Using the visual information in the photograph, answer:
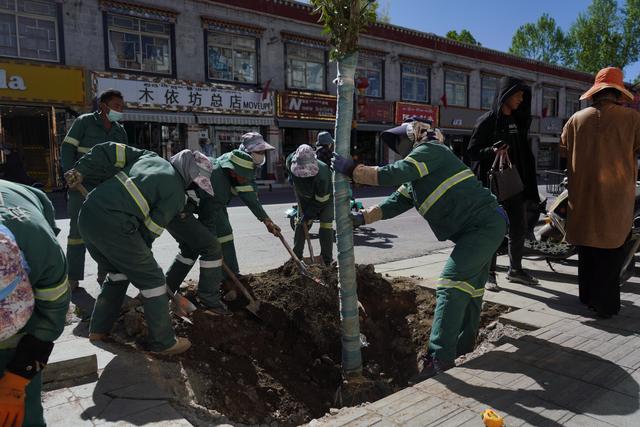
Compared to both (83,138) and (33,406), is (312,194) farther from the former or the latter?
(33,406)

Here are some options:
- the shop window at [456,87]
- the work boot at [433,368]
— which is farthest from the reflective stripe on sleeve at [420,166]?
→ the shop window at [456,87]

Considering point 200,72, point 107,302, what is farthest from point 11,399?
point 200,72

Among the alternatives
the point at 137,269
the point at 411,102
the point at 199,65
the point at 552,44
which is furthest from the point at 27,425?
the point at 552,44

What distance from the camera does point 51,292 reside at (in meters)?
1.73

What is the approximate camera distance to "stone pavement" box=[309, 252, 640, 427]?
2.33 m

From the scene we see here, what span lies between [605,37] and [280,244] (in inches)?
1522

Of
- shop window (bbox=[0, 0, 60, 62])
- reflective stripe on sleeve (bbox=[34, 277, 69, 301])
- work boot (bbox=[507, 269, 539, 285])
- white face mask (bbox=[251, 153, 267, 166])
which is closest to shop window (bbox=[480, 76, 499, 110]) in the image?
shop window (bbox=[0, 0, 60, 62])

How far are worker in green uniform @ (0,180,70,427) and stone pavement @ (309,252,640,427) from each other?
4.12 ft

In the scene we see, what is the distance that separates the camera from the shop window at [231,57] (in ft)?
58.9

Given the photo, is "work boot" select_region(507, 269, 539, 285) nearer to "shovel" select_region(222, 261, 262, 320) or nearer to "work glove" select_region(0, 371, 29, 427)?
"shovel" select_region(222, 261, 262, 320)

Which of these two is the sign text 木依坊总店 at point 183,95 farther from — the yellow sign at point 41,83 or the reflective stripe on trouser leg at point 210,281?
the reflective stripe on trouser leg at point 210,281

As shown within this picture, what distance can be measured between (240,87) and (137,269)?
1640 cm

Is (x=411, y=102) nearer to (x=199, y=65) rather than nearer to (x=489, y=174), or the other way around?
(x=199, y=65)

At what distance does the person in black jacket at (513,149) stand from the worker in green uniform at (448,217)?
1.76 m
